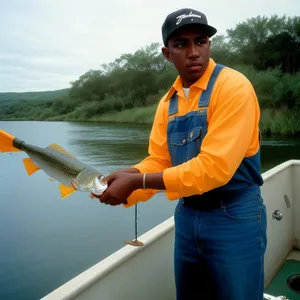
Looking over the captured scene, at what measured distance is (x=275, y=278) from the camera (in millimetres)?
3609

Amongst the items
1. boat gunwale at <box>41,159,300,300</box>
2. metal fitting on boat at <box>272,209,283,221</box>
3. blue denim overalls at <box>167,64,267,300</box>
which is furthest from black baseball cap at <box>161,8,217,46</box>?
metal fitting on boat at <box>272,209,283,221</box>

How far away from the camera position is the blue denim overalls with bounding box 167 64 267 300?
1.73 m

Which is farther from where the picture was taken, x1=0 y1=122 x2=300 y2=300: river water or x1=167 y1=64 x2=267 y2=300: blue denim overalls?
x1=0 y1=122 x2=300 y2=300: river water

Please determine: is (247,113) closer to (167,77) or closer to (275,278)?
(275,278)

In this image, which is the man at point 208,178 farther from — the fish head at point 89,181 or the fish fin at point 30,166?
the fish fin at point 30,166

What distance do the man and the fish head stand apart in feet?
0.15

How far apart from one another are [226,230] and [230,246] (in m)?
0.08

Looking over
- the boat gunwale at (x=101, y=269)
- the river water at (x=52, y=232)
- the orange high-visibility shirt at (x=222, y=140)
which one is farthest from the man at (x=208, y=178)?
the river water at (x=52, y=232)

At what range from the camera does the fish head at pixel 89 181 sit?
5.46ft

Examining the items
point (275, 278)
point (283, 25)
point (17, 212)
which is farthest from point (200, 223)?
point (283, 25)

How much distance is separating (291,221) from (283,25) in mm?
47723

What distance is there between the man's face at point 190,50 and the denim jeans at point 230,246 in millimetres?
681

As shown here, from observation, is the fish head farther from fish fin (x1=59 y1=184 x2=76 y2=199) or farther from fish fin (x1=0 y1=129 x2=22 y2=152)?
fish fin (x1=0 y1=129 x2=22 y2=152)

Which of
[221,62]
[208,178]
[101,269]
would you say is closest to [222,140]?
[208,178]
